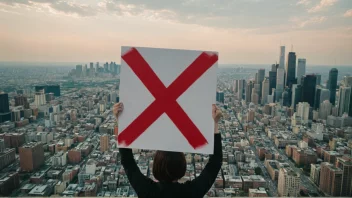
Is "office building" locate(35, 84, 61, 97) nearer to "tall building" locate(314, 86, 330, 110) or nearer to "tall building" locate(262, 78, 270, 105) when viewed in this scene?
"tall building" locate(262, 78, 270, 105)

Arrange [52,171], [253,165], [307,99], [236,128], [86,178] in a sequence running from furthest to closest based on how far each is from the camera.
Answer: [307,99] → [236,128] → [253,165] → [52,171] → [86,178]

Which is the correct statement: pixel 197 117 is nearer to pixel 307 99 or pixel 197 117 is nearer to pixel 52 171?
pixel 52 171

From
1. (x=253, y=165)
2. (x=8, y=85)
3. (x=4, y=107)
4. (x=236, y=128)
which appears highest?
(x=8, y=85)

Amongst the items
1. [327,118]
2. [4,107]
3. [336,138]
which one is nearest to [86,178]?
[4,107]

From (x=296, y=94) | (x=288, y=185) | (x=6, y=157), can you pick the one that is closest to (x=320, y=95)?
(x=296, y=94)

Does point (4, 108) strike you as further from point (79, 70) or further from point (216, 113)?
point (216, 113)

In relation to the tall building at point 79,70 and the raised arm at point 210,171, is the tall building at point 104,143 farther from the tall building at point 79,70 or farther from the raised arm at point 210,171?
the raised arm at point 210,171

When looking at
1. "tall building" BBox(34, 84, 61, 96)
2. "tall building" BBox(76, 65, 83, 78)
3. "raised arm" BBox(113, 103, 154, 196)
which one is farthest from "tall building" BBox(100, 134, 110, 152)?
"raised arm" BBox(113, 103, 154, 196)
